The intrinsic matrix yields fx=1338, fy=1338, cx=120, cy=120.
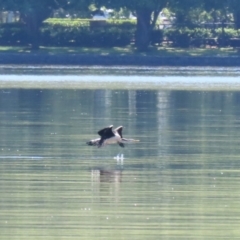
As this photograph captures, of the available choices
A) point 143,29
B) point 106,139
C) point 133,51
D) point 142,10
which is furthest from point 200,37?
point 106,139

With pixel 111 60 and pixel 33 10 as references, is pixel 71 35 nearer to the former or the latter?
pixel 33 10

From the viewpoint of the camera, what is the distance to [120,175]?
17.4 metres

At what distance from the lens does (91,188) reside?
16.1 m

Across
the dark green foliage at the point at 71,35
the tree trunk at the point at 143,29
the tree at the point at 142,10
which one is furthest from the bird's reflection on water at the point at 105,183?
the dark green foliage at the point at 71,35

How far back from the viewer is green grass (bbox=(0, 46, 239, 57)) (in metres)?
65.6

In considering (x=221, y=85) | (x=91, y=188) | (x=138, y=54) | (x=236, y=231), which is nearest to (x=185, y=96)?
(x=221, y=85)

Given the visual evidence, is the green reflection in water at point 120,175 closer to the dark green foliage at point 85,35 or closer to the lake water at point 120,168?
the lake water at point 120,168

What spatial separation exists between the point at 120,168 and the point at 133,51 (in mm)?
49755

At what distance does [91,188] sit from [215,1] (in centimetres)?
5297

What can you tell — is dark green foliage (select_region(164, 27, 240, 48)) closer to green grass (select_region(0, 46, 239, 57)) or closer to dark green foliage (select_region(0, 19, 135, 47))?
green grass (select_region(0, 46, 239, 57))

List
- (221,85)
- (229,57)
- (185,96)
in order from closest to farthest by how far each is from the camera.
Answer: (185,96) → (221,85) → (229,57)

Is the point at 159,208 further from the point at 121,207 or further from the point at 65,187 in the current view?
the point at 65,187

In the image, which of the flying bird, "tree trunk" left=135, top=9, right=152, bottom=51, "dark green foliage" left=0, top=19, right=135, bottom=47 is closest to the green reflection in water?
the flying bird

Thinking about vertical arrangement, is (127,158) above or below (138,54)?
above
